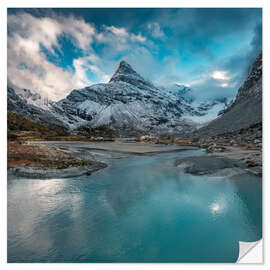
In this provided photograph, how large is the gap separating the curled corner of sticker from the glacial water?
0.44ft

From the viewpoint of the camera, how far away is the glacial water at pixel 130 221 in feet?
15.7

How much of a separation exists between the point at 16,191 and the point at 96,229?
533cm

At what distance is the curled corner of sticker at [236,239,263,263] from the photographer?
187 inches

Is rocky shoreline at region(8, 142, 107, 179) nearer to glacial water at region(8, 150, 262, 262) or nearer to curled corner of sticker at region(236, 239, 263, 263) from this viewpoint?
glacial water at region(8, 150, 262, 262)

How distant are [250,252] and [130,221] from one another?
396 cm

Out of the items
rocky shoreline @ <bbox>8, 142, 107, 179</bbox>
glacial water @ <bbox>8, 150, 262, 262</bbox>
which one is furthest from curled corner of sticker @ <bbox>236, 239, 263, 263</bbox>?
rocky shoreline @ <bbox>8, 142, 107, 179</bbox>

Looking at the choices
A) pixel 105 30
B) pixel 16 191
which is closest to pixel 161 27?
pixel 105 30

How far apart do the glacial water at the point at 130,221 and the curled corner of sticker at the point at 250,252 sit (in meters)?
0.13

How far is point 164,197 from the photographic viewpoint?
8664 millimetres

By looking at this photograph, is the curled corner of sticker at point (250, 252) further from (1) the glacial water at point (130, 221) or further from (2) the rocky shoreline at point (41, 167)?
(2) the rocky shoreline at point (41, 167)

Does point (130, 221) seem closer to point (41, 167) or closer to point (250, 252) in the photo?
point (250, 252)

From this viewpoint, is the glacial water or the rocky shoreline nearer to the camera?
the glacial water

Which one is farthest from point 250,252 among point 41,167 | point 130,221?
point 41,167

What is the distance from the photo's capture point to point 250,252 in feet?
16.7
